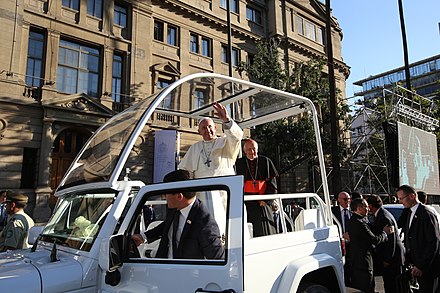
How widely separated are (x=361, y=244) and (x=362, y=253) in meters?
0.12

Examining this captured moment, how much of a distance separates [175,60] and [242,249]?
19717mm

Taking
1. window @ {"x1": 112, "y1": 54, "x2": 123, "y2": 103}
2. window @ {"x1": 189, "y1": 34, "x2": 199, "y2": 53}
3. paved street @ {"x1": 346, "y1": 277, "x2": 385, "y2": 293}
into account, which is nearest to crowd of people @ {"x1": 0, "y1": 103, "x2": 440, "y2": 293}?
paved street @ {"x1": 346, "y1": 277, "x2": 385, "y2": 293}

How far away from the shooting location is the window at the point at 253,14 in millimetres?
25484

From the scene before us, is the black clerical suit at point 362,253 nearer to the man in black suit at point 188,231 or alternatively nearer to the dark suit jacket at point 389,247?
the dark suit jacket at point 389,247

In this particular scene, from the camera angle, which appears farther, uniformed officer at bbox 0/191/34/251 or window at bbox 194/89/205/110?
uniformed officer at bbox 0/191/34/251

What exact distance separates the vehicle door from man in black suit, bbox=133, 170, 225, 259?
0.06 m

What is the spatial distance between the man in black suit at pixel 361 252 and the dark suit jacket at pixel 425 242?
40 centimetres

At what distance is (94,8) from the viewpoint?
17703 millimetres

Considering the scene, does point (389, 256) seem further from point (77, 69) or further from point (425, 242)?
point (77, 69)

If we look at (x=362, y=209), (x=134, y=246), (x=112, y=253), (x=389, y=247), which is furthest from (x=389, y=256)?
(x=112, y=253)

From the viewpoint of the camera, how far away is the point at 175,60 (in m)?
20.4

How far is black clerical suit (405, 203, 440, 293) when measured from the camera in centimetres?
439

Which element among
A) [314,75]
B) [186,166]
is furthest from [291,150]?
[186,166]

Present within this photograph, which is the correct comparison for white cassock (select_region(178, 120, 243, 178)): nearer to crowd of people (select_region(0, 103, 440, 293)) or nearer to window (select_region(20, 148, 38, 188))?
crowd of people (select_region(0, 103, 440, 293))
